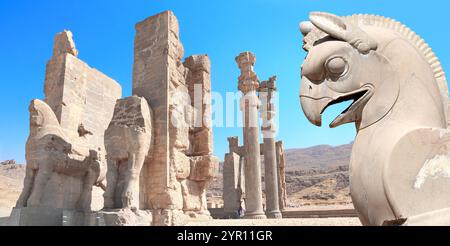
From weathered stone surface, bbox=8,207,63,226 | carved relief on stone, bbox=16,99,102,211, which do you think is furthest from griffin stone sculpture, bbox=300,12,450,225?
carved relief on stone, bbox=16,99,102,211

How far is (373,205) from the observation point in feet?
5.36

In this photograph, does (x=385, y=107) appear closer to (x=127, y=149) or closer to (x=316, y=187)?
(x=127, y=149)

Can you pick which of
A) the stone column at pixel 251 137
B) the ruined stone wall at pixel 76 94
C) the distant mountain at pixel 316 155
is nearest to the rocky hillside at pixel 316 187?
the stone column at pixel 251 137

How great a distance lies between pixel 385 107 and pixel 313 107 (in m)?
0.34

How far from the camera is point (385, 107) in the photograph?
5.81 ft

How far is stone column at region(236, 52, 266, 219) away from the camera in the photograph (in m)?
12.2

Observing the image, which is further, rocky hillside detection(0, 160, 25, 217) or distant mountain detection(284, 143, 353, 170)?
distant mountain detection(284, 143, 353, 170)

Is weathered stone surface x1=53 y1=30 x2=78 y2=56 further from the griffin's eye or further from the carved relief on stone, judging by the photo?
the griffin's eye

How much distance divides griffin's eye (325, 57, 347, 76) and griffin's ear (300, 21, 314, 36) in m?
0.32

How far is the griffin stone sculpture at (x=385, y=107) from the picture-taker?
155cm

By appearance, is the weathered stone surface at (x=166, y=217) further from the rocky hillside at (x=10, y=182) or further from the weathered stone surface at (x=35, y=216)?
the rocky hillside at (x=10, y=182)

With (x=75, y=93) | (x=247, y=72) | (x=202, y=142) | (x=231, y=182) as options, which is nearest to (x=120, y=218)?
(x=202, y=142)
